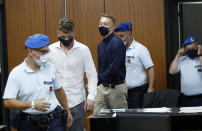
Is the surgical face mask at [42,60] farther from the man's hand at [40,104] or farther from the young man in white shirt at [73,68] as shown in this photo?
the young man in white shirt at [73,68]

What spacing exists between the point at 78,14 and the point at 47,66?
264 cm

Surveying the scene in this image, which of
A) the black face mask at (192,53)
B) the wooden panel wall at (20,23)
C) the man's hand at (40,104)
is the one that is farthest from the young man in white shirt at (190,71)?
the man's hand at (40,104)

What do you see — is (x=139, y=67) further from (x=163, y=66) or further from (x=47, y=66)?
(x=47, y=66)

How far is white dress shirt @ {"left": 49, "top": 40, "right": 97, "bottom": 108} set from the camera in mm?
4566

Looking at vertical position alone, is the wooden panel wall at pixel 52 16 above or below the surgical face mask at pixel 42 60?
above

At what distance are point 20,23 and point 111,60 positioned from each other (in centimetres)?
227

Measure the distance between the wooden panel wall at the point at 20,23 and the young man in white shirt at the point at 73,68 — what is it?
A: 1.93 meters

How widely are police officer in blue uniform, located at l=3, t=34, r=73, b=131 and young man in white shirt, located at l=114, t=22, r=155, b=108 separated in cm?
187

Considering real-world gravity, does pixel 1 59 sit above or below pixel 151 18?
below

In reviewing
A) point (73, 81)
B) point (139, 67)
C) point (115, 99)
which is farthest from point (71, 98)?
point (139, 67)

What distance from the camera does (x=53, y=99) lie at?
12.3ft

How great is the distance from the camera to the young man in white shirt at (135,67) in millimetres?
5539

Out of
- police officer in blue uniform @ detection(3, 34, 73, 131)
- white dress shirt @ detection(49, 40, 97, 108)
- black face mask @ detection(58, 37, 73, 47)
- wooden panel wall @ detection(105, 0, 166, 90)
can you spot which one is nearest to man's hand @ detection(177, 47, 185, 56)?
wooden panel wall @ detection(105, 0, 166, 90)

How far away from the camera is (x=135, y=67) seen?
5574mm
